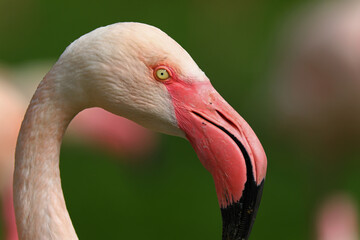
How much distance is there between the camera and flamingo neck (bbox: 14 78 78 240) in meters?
1.81

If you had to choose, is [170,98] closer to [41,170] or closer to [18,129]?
[41,170]

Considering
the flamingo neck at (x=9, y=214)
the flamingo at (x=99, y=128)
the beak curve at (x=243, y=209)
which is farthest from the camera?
the flamingo at (x=99, y=128)

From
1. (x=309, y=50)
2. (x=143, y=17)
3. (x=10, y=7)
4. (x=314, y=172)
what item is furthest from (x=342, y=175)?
(x=10, y=7)

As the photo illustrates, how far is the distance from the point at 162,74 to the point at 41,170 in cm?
42

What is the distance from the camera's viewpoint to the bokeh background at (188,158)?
5328 millimetres

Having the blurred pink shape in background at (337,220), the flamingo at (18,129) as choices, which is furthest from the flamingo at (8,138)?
the blurred pink shape in background at (337,220)

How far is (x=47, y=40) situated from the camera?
911cm

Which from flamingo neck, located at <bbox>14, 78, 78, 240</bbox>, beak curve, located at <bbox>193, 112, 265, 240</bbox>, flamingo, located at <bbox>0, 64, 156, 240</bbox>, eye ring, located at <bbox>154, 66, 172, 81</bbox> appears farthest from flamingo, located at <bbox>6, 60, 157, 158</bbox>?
beak curve, located at <bbox>193, 112, 265, 240</bbox>

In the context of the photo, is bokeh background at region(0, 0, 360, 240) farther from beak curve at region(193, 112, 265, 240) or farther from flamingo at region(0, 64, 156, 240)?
→ beak curve at region(193, 112, 265, 240)

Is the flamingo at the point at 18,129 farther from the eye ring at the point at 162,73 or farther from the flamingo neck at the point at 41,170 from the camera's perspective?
the eye ring at the point at 162,73

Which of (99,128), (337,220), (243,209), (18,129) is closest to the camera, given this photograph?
(243,209)

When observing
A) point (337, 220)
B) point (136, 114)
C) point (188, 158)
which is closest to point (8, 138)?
point (337, 220)

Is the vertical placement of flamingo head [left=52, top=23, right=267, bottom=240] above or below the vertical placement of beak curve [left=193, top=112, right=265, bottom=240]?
Answer: above

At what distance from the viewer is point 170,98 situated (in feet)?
5.79
